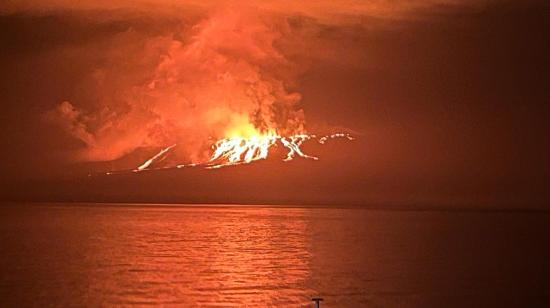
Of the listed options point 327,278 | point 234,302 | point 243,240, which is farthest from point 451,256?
point 234,302

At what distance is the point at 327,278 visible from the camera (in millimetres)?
40906

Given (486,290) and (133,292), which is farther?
(486,290)

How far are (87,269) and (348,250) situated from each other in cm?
2428

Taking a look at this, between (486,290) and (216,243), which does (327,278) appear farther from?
(216,243)

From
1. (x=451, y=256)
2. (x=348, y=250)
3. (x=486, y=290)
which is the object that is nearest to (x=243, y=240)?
(x=348, y=250)

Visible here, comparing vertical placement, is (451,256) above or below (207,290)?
above

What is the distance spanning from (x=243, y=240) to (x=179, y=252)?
17.4 m

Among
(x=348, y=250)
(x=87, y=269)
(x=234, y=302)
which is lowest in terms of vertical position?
(x=234, y=302)

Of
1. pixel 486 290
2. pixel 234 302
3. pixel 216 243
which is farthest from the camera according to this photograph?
pixel 216 243

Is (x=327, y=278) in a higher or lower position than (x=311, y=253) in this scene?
lower

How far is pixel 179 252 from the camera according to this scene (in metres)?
56.9

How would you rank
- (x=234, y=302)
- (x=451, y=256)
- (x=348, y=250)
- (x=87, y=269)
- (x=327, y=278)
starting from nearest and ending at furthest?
1. (x=234, y=302)
2. (x=327, y=278)
3. (x=87, y=269)
4. (x=451, y=256)
5. (x=348, y=250)

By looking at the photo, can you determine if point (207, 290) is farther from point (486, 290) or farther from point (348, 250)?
point (348, 250)

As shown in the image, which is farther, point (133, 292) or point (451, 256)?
point (451, 256)
